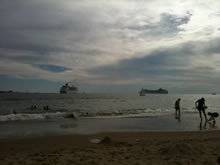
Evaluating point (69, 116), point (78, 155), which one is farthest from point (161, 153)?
point (69, 116)

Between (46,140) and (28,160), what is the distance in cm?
338

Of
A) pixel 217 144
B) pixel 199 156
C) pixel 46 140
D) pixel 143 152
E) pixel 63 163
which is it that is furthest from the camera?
pixel 46 140

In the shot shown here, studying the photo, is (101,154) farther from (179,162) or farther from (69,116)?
(69,116)

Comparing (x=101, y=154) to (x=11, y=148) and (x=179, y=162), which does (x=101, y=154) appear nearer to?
(x=179, y=162)

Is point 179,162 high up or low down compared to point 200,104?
down

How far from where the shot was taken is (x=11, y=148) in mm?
7605

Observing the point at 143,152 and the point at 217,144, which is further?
the point at 217,144

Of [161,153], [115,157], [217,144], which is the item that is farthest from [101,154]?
[217,144]

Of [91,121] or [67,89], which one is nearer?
[91,121]

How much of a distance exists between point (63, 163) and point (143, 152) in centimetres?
262

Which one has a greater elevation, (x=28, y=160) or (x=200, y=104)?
(x=200, y=104)

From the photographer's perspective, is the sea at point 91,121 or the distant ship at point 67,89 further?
the distant ship at point 67,89

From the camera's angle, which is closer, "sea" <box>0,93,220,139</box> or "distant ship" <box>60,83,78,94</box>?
"sea" <box>0,93,220,139</box>

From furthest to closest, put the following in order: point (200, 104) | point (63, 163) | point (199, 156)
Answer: point (200, 104)
point (199, 156)
point (63, 163)
